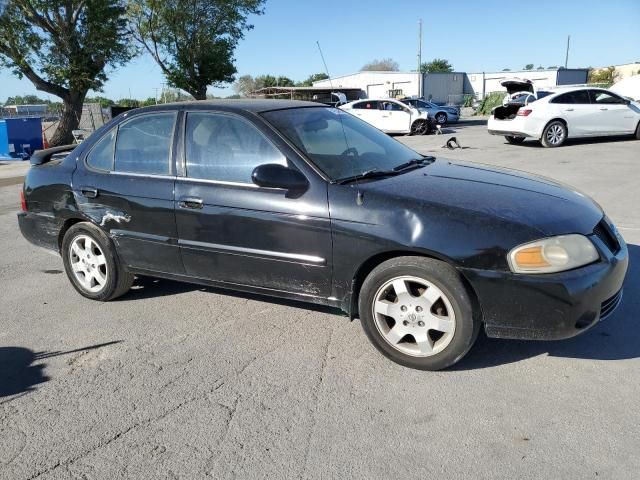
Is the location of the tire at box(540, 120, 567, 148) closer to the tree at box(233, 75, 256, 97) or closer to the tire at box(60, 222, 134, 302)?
the tire at box(60, 222, 134, 302)

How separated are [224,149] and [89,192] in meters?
1.37

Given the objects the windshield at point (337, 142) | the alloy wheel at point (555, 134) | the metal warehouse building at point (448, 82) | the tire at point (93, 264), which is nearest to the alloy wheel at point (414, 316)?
the windshield at point (337, 142)

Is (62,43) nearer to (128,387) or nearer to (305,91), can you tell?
(305,91)

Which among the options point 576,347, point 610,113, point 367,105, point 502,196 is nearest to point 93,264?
point 502,196

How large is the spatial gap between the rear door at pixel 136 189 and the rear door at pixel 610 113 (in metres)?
14.3

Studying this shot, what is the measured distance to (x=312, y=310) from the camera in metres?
4.33

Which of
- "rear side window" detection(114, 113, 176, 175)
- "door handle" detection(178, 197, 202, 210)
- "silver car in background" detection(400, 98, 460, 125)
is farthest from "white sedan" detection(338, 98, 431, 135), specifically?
"door handle" detection(178, 197, 202, 210)

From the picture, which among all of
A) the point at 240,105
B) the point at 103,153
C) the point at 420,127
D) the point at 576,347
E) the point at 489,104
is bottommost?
the point at 489,104

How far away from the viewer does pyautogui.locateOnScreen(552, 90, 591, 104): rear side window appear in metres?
14.9

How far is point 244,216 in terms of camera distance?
3.75m

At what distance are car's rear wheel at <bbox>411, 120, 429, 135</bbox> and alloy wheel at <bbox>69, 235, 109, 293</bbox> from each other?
20.0m

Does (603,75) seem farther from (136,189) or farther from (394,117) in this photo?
(136,189)

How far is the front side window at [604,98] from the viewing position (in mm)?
15227

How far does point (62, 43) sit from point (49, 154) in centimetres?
2276
